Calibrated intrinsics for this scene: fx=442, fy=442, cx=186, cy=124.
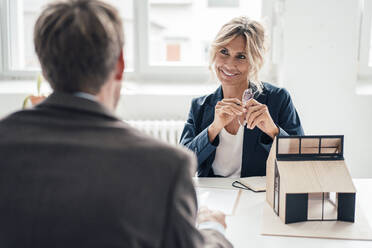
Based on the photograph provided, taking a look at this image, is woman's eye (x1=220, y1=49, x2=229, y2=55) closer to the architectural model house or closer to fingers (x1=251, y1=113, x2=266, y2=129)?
fingers (x1=251, y1=113, x2=266, y2=129)

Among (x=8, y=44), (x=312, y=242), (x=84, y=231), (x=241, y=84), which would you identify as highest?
(x=8, y=44)

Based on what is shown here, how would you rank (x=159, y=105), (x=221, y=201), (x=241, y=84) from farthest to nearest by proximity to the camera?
(x=159, y=105) < (x=241, y=84) < (x=221, y=201)

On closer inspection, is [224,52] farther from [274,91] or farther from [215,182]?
[215,182]

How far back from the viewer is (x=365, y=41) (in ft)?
10.5

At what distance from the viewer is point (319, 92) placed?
2.96m

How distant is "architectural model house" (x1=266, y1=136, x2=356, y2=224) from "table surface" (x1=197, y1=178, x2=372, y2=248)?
9 cm

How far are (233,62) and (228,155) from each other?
17.2 inches

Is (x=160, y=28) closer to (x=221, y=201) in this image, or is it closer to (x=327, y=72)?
(x=327, y=72)

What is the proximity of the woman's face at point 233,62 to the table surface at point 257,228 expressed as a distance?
65cm

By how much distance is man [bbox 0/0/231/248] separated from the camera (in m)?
0.71

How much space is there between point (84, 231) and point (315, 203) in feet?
2.96

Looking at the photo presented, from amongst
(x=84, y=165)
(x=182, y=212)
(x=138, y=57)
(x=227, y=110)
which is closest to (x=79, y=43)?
(x=84, y=165)

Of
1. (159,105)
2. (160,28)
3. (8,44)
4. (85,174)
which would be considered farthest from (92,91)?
(8,44)

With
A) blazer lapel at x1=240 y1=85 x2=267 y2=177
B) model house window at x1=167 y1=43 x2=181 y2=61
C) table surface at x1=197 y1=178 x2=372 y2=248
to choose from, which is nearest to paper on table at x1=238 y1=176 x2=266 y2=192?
table surface at x1=197 y1=178 x2=372 y2=248
